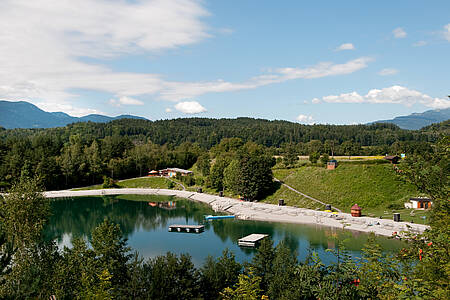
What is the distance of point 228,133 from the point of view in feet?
409

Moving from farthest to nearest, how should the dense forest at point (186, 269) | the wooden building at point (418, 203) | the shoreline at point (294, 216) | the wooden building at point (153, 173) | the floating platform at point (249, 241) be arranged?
the wooden building at point (153, 173), the wooden building at point (418, 203), the shoreline at point (294, 216), the floating platform at point (249, 241), the dense forest at point (186, 269)

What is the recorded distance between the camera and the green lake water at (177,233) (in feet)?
109

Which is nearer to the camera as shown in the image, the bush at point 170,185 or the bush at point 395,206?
the bush at point 395,206

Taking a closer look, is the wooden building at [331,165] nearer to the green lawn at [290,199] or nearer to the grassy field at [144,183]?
the green lawn at [290,199]

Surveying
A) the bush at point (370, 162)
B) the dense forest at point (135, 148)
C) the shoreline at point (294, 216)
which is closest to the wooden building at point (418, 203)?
the shoreline at point (294, 216)

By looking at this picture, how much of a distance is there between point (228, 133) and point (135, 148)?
143 feet

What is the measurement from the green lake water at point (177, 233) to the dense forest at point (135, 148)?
1258cm

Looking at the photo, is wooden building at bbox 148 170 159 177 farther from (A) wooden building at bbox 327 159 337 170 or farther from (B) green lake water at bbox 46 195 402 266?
(A) wooden building at bbox 327 159 337 170

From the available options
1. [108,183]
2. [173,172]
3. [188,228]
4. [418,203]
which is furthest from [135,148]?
[418,203]

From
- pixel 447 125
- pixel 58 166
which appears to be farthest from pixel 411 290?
pixel 58 166

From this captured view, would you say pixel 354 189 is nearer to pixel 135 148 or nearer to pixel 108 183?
pixel 108 183

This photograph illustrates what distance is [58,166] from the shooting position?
7219cm

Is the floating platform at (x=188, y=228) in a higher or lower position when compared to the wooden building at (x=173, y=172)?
lower

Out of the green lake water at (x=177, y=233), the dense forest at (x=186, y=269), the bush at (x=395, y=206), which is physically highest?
the dense forest at (x=186, y=269)
